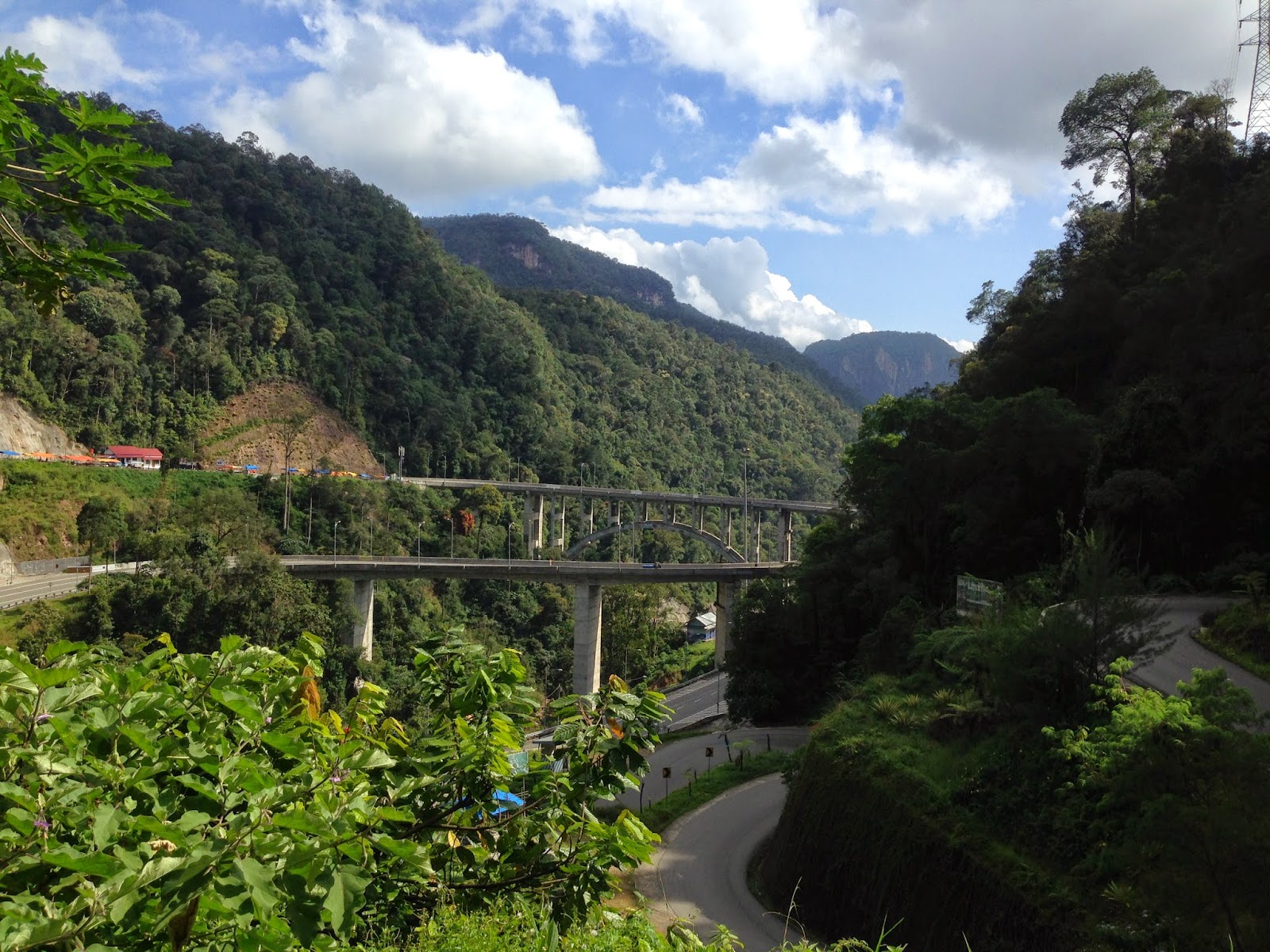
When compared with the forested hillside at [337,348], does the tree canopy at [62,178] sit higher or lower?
lower

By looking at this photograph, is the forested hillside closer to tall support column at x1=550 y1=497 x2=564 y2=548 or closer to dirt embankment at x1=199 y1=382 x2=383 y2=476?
dirt embankment at x1=199 y1=382 x2=383 y2=476

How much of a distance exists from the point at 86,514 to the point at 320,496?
1517cm

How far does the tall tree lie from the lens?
97.8 ft

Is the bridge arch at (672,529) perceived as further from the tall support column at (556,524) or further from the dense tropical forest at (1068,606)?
the dense tropical forest at (1068,606)

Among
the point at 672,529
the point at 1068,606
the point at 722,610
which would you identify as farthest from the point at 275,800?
the point at 672,529

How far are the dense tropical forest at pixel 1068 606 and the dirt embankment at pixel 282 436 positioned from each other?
43332mm

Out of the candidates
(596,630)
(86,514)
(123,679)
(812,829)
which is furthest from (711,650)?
(123,679)

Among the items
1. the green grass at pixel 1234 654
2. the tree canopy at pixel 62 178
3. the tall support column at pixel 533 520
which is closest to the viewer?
the tree canopy at pixel 62 178

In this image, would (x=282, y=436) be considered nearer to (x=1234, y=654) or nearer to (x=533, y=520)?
(x=533, y=520)

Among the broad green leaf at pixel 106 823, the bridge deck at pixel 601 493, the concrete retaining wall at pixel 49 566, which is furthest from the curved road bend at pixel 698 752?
the bridge deck at pixel 601 493

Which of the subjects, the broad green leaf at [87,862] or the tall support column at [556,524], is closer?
the broad green leaf at [87,862]

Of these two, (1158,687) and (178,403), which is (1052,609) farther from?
(178,403)

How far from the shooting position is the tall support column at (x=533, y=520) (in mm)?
67312

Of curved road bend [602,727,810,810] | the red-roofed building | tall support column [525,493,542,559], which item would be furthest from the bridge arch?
curved road bend [602,727,810,810]
